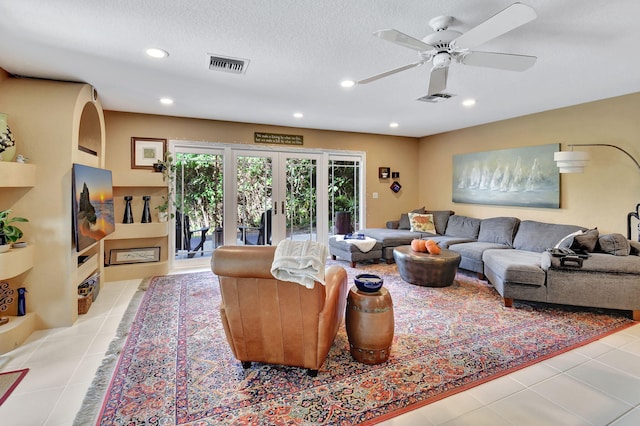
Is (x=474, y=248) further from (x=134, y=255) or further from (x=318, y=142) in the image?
(x=134, y=255)

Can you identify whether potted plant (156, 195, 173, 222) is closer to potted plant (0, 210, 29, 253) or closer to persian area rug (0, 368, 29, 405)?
potted plant (0, 210, 29, 253)

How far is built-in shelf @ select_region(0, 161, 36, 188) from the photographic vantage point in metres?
2.52

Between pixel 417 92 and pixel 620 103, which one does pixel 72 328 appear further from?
pixel 620 103

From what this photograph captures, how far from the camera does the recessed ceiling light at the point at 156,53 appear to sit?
267 cm

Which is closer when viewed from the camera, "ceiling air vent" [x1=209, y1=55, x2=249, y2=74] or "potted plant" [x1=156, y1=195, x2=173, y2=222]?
"ceiling air vent" [x1=209, y1=55, x2=249, y2=74]

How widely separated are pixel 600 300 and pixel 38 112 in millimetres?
5644

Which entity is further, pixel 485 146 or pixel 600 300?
pixel 485 146

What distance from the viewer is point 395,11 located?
209 centimetres

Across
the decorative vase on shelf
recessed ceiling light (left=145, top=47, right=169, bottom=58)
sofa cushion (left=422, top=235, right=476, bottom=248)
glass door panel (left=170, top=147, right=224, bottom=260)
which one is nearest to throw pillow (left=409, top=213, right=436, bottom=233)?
sofa cushion (left=422, top=235, right=476, bottom=248)

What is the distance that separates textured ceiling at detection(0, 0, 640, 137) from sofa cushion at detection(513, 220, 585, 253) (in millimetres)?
1638

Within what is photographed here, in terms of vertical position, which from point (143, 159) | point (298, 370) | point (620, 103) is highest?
point (620, 103)

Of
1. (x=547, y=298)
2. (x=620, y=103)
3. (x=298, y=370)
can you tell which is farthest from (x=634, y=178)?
(x=298, y=370)

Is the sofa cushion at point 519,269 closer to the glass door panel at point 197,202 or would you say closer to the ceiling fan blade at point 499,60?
the ceiling fan blade at point 499,60

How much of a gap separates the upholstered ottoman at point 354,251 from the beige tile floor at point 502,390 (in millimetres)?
3047
